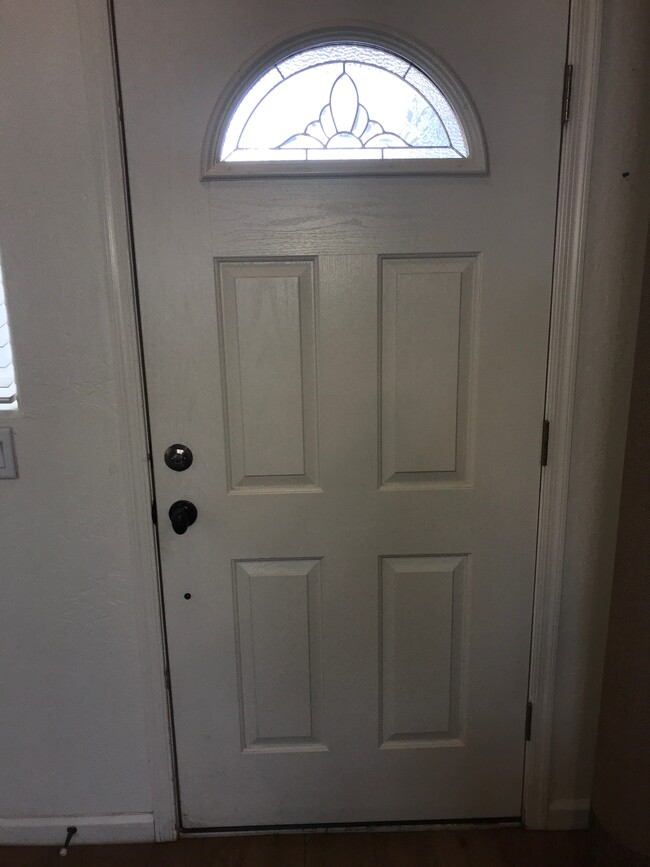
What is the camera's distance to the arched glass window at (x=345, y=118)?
1167 millimetres

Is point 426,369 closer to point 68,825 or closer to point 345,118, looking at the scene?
point 345,118

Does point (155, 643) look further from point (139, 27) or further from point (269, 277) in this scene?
point (139, 27)

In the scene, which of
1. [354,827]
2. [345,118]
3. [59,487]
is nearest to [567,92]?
[345,118]

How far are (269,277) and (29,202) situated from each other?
0.53 m

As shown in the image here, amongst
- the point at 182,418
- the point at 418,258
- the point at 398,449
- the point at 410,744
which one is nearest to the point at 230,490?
the point at 182,418

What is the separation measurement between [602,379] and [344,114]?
82 centimetres

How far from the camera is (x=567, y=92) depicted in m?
1.14

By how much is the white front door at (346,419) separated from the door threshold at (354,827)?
2cm

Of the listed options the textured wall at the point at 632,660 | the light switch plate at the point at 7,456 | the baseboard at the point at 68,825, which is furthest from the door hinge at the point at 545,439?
the baseboard at the point at 68,825

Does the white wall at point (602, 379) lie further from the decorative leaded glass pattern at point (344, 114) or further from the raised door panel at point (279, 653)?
the raised door panel at point (279, 653)

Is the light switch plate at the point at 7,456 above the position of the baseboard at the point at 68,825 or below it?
above

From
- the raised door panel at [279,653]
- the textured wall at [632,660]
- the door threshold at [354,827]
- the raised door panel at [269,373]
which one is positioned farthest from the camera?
the door threshold at [354,827]

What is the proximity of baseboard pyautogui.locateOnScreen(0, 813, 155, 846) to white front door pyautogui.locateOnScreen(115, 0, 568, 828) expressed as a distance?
0.44 feet

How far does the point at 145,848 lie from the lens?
144cm
